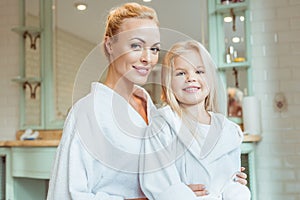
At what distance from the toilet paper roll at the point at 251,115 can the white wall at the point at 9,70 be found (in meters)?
1.74

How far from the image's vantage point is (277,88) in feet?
7.82

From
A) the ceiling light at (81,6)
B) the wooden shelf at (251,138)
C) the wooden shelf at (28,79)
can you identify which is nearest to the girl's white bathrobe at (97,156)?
the wooden shelf at (251,138)

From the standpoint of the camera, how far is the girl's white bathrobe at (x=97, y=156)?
920mm

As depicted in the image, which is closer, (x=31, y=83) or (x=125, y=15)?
(x=125, y=15)

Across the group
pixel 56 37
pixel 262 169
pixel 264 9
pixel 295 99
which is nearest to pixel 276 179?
pixel 262 169

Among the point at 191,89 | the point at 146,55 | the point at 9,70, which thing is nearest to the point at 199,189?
the point at 191,89

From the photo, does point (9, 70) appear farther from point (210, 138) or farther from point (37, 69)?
point (210, 138)

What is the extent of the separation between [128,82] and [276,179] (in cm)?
165

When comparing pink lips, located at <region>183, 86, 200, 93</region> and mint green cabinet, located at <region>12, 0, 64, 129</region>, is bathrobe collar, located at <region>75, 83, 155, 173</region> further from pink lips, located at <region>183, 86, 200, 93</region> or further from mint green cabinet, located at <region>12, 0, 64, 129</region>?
mint green cabinet, located at <region>12, 0, 64, 129</region>

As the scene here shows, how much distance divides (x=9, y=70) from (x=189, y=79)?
2.45 metres

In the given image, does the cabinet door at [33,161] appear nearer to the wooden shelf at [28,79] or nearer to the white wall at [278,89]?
the wooden shelf at [28,79]

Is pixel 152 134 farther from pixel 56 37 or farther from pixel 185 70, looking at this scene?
pixel 56 37

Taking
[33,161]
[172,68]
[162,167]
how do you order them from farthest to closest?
[33,161], [172,68], [162,167]

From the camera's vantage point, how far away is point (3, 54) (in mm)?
3096
